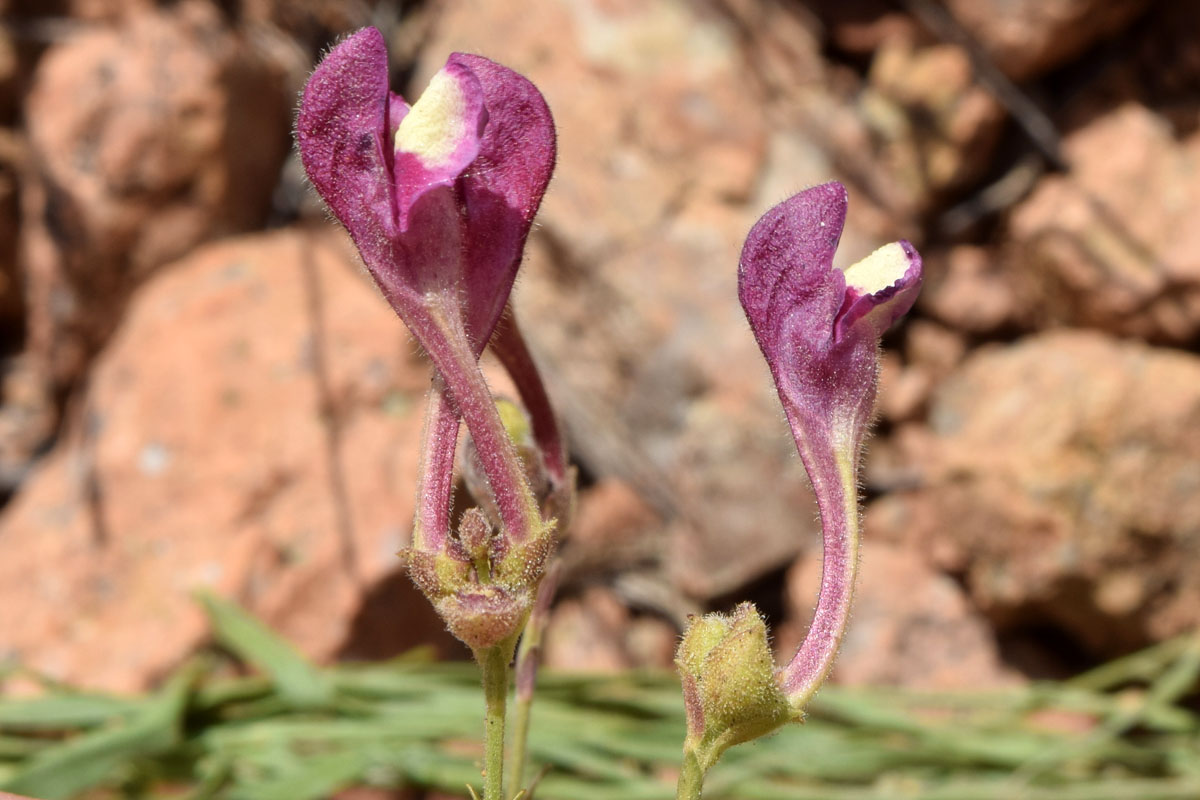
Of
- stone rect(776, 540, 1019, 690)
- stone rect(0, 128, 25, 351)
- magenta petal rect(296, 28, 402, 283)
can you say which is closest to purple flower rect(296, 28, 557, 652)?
magenta petal rect(296, 28, 402, 283)

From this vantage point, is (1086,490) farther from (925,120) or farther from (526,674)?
(526,674)

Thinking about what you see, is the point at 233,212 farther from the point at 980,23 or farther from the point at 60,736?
the point at 980,23

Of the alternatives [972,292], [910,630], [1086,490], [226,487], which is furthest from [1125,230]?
[226,487]

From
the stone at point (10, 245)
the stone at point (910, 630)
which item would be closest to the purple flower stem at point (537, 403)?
the stone at point (910, 630)

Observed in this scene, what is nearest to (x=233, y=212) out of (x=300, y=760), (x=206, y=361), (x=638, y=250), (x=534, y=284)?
(x=206, y=361)

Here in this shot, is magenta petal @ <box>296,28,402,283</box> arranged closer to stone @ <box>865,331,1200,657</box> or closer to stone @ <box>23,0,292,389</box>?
stone @ <box>865,331,1200,657</box>
